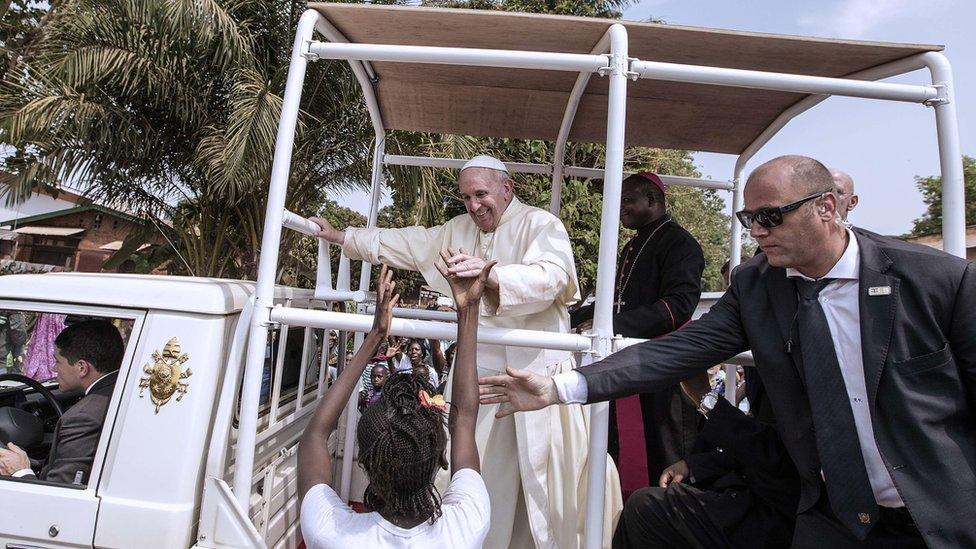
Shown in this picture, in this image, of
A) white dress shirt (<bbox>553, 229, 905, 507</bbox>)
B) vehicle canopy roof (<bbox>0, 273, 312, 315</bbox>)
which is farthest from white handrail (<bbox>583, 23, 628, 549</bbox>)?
vehicle canopy roof (<bbox>0, 273, 312, 315</bbox>)

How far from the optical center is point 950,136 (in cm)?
201

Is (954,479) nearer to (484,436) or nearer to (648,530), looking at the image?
(648,530)

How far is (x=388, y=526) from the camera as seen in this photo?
1.49m

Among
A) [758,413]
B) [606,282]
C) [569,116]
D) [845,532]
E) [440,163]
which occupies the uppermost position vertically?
[569,116]

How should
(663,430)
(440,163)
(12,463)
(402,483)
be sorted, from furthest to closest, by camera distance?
(440,163) → (663,430) → (12,463) → (402,483)

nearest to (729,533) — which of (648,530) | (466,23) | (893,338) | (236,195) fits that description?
(648,530)

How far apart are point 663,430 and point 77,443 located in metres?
2.57

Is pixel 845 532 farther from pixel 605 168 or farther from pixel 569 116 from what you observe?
pixel 569 116

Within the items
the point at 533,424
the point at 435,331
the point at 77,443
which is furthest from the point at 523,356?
the point at 77,443

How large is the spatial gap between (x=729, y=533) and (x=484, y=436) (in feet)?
3.31

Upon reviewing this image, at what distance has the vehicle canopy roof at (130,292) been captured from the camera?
2.02 m

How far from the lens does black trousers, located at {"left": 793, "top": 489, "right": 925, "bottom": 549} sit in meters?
1.71

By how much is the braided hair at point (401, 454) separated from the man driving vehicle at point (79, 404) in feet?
3.91

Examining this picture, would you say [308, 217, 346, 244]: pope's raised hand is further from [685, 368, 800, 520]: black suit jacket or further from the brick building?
the brick building
